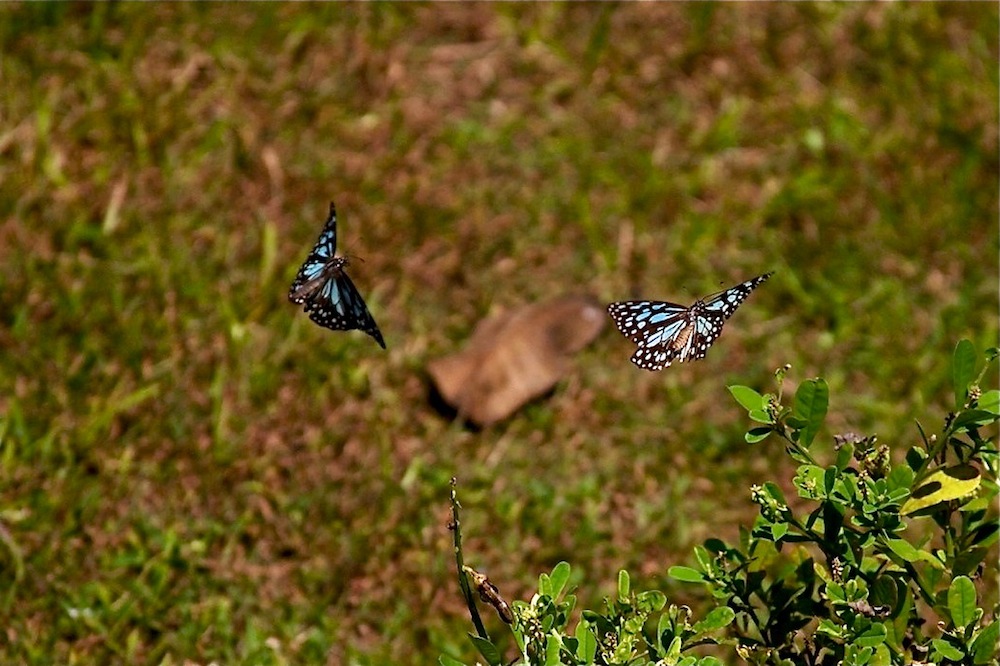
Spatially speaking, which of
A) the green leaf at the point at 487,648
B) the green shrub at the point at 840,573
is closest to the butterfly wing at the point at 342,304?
the green shrub at the point at 840,573

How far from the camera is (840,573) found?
2482 millimetres

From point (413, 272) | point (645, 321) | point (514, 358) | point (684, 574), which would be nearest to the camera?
point (684, 574)

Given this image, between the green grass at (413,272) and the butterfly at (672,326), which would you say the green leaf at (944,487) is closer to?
the butterfly at (672,326)

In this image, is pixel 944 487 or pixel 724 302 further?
pixel 724 302

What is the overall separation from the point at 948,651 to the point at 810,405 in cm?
52

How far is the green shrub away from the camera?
7.90ft

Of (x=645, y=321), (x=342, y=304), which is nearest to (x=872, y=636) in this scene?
(x=645, y=321)

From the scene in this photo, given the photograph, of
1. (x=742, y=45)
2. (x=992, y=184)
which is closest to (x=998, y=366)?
(x=992, y=184)

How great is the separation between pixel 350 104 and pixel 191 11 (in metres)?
0.72

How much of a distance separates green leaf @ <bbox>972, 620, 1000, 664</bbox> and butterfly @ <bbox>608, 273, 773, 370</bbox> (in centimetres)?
75

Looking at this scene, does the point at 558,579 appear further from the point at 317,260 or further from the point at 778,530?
the point at 317,260

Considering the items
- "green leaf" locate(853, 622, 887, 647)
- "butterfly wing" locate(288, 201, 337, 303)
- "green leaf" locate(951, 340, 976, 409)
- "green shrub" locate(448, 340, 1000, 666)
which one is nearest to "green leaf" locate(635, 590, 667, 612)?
"green shrub" locate(448, 340, 1000, 666)

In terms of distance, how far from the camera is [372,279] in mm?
4719

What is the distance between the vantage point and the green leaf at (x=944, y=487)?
2.46 m
